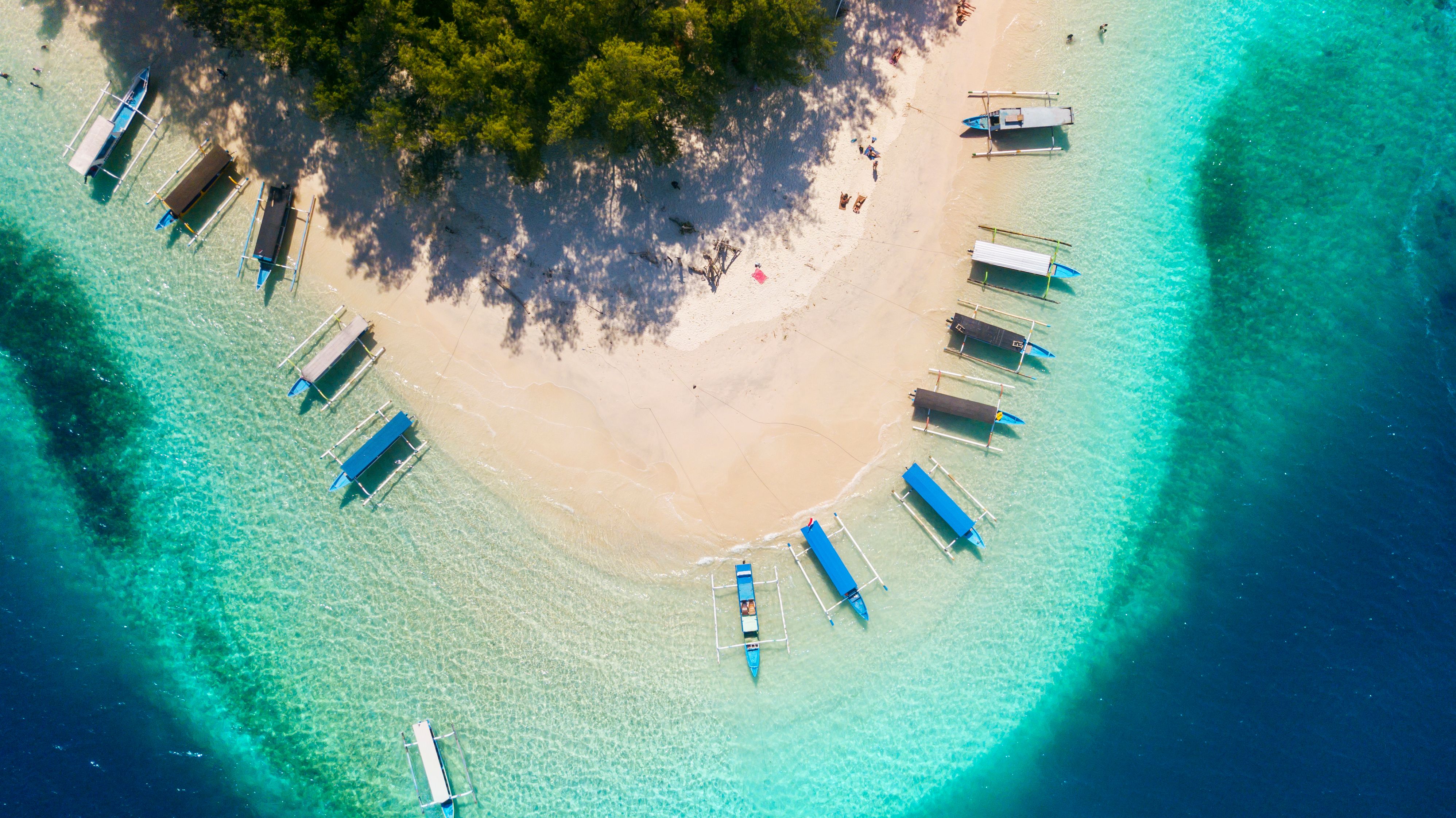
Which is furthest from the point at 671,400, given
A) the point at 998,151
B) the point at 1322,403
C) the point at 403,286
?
the point at 1322,403

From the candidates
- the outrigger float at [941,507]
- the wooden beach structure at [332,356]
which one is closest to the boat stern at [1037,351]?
the outrigger float at [941,507]

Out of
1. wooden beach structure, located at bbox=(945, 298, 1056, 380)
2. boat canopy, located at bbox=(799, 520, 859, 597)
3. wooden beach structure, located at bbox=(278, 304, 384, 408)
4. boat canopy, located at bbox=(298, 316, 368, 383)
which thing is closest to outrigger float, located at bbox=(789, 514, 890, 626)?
boat canopy, located at bbox=(799, 520, 859, 597)

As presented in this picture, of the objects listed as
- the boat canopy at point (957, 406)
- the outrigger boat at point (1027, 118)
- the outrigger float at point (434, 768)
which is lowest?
the outrigger float at point (434, 768)

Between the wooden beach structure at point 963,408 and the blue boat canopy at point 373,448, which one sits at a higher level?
the wooden beach structure at point 963,408

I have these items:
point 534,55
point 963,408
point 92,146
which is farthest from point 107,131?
point 963,408

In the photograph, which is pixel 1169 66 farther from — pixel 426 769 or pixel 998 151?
pixel 426 769

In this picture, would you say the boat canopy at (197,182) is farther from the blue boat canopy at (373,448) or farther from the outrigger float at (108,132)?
the blue boat canopy at (373,448)

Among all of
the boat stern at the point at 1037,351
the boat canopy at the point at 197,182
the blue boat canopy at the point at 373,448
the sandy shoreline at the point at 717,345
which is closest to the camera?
the boat canopy at the point at 197,182
